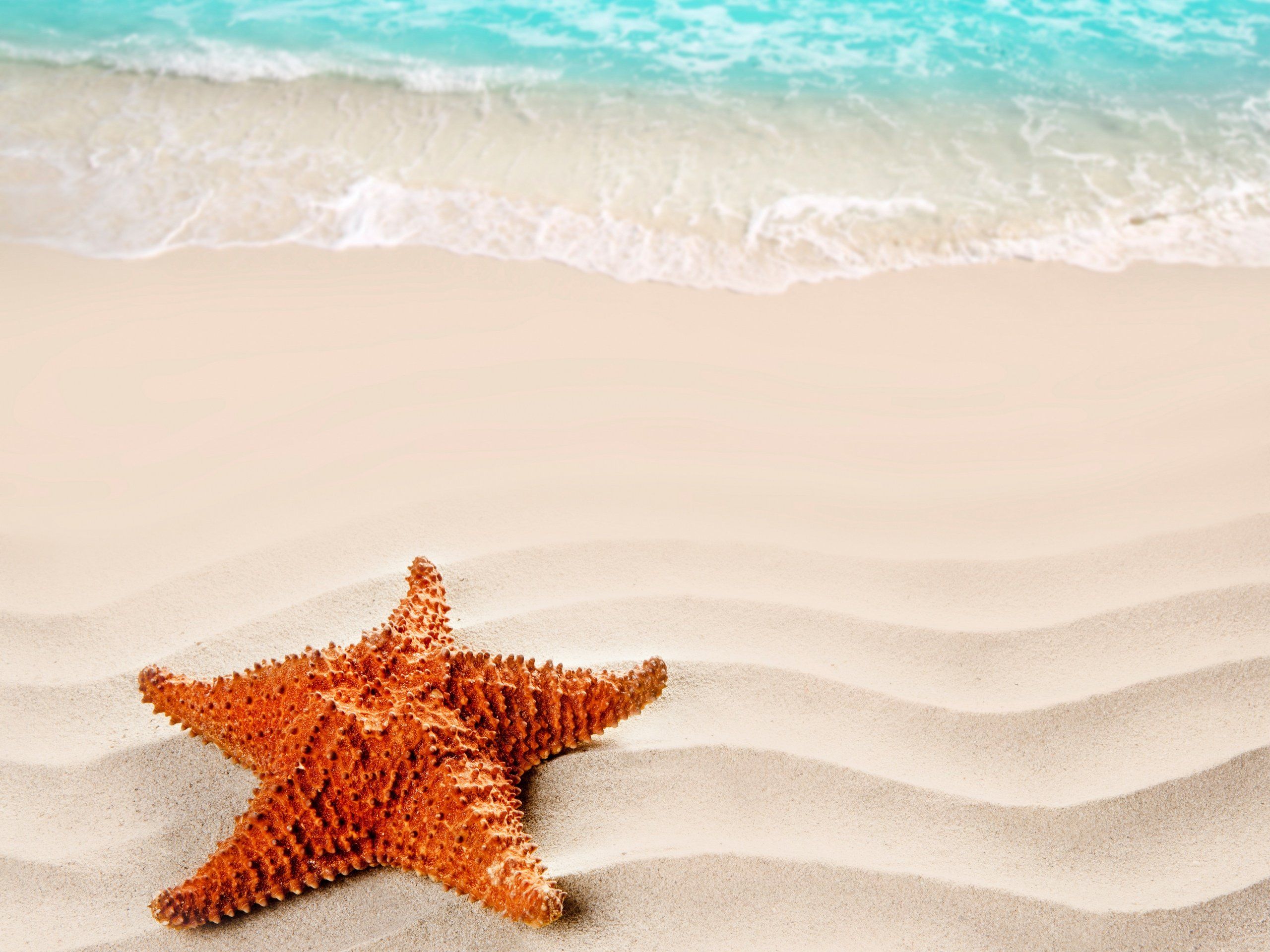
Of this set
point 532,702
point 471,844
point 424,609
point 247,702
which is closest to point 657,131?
point 424,609

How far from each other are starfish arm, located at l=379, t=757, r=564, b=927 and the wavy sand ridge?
134 millimetres

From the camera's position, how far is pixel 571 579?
330 cm

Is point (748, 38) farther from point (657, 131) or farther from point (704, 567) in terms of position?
point (704, 567)

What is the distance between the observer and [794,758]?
270 cm

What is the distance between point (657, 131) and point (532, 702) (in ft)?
17.8

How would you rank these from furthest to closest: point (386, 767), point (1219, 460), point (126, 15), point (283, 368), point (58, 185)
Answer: point (126, 15) → point (58, 185) → point (283, 368) → point (1219, 460) → point (386, 767)

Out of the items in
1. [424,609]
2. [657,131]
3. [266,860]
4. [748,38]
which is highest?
[748,38]

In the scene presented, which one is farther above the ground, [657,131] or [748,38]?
[748,38]

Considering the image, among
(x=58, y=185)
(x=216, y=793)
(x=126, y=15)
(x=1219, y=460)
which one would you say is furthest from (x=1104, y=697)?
(x=126, y=15)

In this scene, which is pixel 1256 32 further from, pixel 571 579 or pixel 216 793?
pixel 216 793

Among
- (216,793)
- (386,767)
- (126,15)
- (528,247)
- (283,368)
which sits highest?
(126,15)

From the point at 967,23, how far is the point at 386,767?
29.7 ft

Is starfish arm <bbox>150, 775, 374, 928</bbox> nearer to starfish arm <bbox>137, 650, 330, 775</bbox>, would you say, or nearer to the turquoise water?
starfish arm <bbox>137, 650, 330, 775</bbox>

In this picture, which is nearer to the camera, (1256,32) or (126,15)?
(1256,32)
